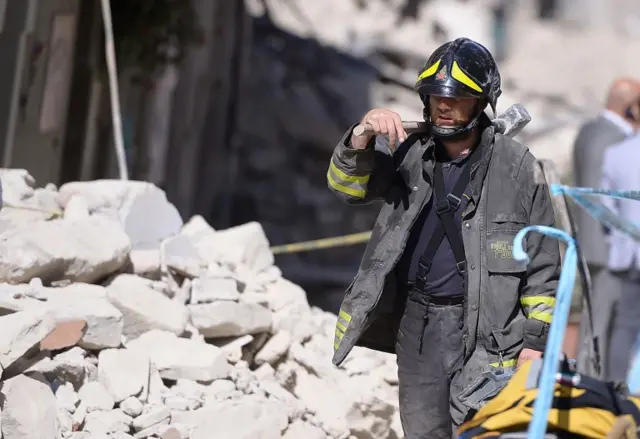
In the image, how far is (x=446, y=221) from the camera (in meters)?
3.58

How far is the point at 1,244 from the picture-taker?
15.0 ft

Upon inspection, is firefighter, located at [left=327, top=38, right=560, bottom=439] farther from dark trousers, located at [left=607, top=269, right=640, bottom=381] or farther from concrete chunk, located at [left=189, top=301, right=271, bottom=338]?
dark trousers, located at [left=607, top=269, right=640, bottom=381]

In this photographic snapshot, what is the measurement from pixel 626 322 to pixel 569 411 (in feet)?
13.6

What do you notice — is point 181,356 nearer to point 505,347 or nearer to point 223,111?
point 505,347

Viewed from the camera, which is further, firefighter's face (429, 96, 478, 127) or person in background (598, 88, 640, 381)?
person in background (598, 88, 640, 381)

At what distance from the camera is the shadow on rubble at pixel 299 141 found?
15.9m

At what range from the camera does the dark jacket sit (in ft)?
11.4

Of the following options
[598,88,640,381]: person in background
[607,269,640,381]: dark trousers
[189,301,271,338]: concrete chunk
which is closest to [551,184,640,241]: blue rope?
[189,301,271,338]: concrete chunk

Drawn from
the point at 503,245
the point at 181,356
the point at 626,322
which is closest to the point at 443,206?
the point at 503,245

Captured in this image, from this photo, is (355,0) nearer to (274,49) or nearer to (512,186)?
(274,49)

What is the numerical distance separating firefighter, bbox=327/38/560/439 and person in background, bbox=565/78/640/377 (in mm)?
3232

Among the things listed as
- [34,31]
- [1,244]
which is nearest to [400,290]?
[1,244]

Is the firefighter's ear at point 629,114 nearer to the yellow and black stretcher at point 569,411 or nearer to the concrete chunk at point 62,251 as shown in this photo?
the concrete chunk at point 62,251

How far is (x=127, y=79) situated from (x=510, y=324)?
6.77 metres
